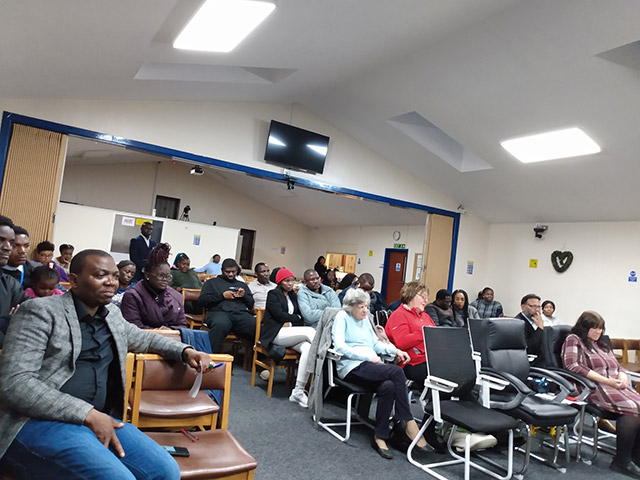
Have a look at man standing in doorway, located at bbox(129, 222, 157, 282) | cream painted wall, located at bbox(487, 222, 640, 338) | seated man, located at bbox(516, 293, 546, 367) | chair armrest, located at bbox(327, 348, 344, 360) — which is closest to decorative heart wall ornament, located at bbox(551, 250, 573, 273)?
cream painted wall, located at bbox(487, 222, 640, 338)

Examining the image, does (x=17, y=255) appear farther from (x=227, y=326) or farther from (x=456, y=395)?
(x=456, y=395)

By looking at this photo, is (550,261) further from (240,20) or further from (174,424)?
(174,424)

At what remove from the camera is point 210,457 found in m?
1.86

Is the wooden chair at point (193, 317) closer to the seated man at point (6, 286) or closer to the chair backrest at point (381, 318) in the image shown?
the chair backrest at point (381, 318)

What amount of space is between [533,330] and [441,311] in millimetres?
1178

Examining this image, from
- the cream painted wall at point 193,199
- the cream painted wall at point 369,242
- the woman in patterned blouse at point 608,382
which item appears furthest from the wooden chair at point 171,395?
the cream painted wall at point 369,242

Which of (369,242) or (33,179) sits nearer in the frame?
(33,179)

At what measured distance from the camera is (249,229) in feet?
43.7

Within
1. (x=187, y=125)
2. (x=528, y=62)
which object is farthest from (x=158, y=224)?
(x=528, y=62)

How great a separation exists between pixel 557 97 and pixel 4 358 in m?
5.23

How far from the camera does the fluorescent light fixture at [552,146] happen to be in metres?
5.49

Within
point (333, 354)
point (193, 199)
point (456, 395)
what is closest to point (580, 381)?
point (456, 395)

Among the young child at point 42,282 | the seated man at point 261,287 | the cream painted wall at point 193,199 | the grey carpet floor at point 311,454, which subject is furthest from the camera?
the cream painted wall at point 193,199

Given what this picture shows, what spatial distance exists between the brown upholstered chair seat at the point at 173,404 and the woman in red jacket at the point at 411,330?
1956 millimetres
